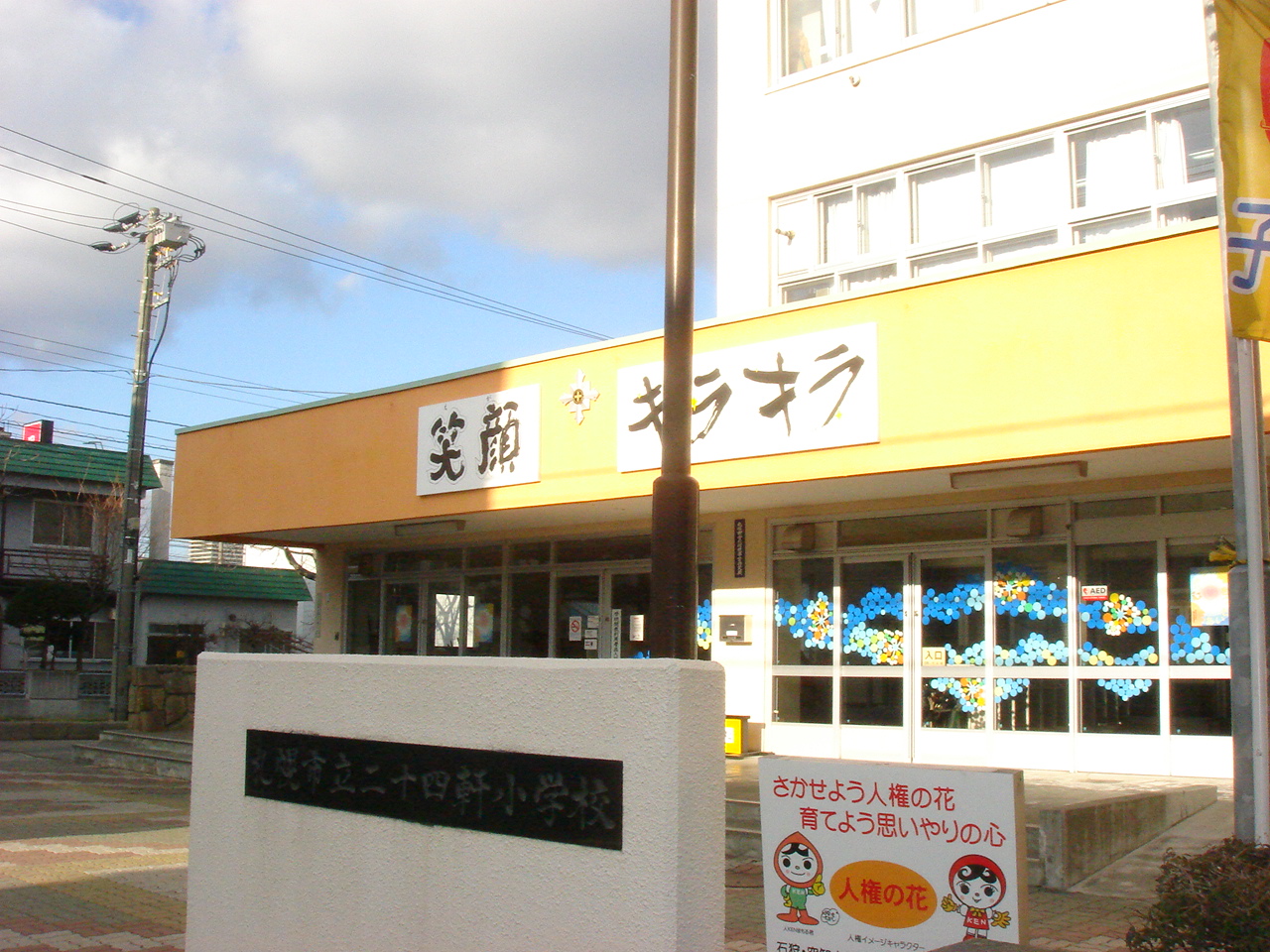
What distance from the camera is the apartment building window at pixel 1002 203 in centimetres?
1114

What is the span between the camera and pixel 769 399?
1154cm

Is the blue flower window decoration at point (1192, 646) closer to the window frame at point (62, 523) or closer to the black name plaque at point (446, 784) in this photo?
the black name plaque at point (446, 784)

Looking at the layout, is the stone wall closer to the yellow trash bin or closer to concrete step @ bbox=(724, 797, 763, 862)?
→ the yellow trash bin

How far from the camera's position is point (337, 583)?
63.9 feet

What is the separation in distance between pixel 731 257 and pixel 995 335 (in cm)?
455

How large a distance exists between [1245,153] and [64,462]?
35.1m

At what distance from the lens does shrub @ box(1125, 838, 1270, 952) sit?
4.19m

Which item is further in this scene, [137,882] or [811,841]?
[137,882]

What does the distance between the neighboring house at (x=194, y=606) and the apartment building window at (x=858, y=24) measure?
2545 centimetres

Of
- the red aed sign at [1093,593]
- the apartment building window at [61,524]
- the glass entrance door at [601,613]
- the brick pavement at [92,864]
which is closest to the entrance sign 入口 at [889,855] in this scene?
the brick pavement at [92,864]

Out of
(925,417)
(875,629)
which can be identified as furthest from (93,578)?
(925,417)

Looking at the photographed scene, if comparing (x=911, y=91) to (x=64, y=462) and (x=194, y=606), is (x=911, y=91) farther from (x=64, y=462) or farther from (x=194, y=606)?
(x=194, y=606)

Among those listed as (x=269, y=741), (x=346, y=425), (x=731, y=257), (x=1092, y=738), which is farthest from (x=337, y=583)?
(x=269, y=741)

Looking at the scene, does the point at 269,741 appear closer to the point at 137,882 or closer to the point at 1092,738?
the point at 137,882
